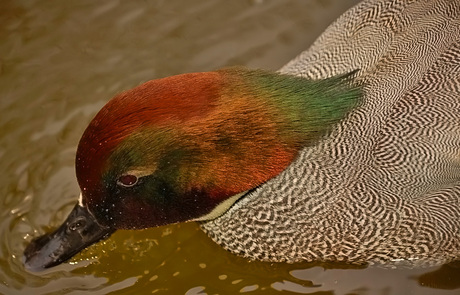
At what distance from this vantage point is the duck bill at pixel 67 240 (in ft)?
11.6

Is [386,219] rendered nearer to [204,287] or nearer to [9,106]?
[204,287]

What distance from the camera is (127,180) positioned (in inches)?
126

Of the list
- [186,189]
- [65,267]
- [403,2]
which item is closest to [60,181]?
[65,267]

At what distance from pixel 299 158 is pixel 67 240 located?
46.3 inches

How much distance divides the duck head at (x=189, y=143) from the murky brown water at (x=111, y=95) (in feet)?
1.69

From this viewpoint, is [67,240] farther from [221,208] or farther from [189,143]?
[189,143]

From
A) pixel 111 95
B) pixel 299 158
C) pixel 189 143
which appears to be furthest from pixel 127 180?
pixel 111 95

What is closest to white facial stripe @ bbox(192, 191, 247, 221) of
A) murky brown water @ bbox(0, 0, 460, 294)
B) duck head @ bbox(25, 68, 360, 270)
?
duck head @ bbox(25, 68, 360, 270)

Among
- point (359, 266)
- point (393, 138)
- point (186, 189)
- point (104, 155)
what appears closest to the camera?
point (104, 155)

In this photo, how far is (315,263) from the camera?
397 centimetres

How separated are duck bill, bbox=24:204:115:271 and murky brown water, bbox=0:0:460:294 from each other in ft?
0.92

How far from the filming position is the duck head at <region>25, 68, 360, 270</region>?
3.09m

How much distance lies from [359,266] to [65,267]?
157cm

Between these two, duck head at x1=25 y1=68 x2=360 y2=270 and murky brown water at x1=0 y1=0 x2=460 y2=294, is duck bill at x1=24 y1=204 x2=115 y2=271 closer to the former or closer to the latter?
duck head at x1=25 y1=68 x2=360 y2=270
